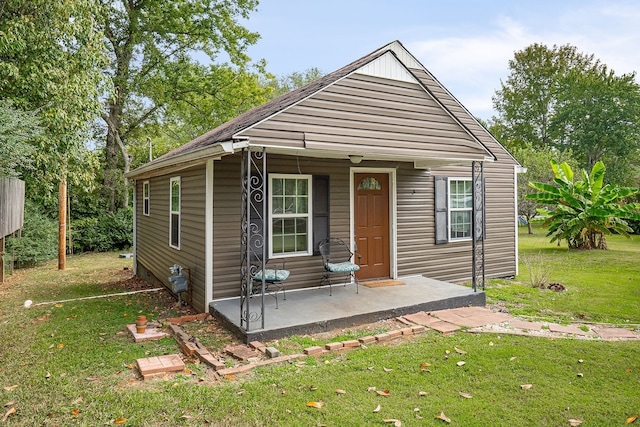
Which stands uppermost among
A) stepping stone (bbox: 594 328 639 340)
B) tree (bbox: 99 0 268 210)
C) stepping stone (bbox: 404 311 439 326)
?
tree (bbox: 99 0 268 210)

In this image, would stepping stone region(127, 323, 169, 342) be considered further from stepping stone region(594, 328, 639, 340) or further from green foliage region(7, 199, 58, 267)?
green foliage region(7, 199, 58, 267)

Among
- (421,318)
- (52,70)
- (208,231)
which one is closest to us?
(421,318)

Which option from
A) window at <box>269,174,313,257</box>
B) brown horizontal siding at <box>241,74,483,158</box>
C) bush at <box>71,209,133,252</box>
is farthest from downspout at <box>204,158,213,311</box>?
bush at <box>71,209,133,252</box>

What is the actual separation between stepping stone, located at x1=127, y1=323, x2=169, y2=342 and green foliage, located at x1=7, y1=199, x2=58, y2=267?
9.76m

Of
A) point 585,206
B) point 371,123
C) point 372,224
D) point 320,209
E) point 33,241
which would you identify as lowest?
point 33,241

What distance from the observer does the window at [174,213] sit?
27.2 feet

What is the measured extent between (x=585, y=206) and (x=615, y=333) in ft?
33.0

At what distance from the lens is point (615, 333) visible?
18.6 feet

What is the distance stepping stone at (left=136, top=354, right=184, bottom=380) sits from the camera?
4.32 m

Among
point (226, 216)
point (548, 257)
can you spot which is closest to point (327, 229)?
point (226, 216)

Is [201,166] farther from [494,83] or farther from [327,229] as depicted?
[494,83]

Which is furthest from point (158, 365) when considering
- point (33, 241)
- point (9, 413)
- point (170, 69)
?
point (170, 69)

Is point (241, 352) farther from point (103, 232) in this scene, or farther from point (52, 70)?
point (103, 232)

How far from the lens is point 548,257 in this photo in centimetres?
1409
